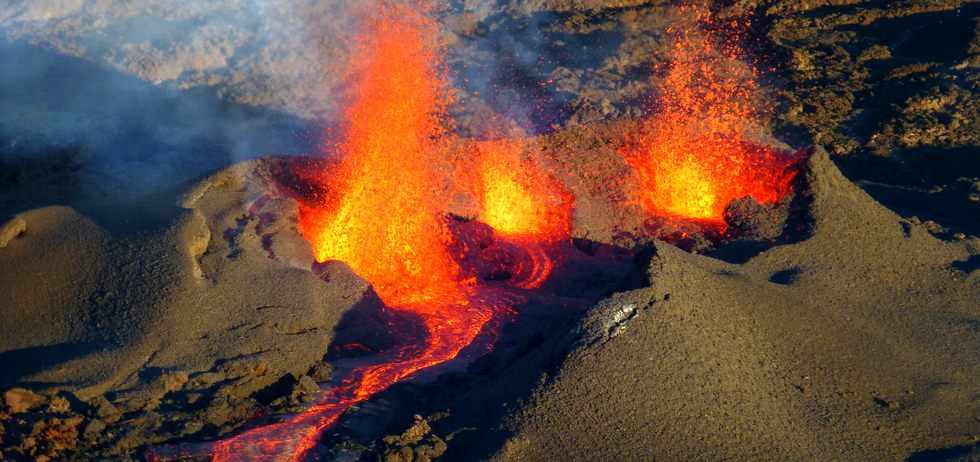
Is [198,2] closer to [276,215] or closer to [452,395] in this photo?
[276,215]

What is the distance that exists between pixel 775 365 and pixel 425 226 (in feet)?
11.7

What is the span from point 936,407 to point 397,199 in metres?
4.88

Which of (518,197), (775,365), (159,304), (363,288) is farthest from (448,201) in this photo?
A: (775,365)

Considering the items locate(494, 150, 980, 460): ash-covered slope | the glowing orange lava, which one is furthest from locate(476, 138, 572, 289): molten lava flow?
locate(494, 150, 980, 460): ash-covered slope

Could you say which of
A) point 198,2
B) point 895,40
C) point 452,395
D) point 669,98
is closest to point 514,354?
point 452,395

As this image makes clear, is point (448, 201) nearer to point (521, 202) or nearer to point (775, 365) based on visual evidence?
point (521, 202)

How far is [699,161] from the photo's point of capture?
30.7ft

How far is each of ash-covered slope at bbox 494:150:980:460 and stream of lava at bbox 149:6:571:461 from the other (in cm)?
153

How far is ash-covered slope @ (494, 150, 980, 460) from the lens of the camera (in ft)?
17.0

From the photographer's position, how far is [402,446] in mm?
5180

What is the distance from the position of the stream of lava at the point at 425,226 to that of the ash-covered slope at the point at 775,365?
5.03ft

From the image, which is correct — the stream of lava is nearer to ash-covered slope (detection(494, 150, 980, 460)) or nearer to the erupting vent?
the erupting vent

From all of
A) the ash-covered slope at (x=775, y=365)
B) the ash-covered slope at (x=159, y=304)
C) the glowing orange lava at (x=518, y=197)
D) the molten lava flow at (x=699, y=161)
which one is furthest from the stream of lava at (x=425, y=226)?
the ash-covered slope at (x=775, y=365)

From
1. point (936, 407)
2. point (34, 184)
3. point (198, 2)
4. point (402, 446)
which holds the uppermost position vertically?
point (198, 2)
